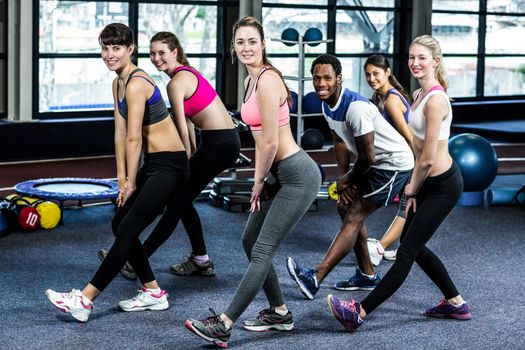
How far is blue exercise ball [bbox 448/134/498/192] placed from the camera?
301 inches

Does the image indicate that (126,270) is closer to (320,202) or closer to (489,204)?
(320,202)

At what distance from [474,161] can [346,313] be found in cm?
363

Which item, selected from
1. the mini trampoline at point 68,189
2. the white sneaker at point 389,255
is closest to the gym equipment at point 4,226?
the mini trampoline at point 68,189

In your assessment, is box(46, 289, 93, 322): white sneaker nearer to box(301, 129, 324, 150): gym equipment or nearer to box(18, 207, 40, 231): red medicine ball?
box(18, 207, 40, 231): red medicine ball

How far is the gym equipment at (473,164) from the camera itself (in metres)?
7.66

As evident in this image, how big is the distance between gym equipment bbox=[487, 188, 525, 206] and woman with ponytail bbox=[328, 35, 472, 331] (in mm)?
3589

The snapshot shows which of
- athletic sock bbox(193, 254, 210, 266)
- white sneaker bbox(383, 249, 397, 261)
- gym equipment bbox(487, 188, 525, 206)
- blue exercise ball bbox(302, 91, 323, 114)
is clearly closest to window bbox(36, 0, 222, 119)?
blue exercise ball bbox(302, 91, 323, 114)

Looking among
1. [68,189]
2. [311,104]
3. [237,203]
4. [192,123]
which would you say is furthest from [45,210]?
[311,104]

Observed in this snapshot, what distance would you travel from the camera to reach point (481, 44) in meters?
14.3

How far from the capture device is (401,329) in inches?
179

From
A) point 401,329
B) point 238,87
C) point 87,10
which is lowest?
point 401,329

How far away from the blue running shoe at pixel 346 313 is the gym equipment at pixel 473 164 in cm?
344

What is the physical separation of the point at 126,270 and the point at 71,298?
0.85 m

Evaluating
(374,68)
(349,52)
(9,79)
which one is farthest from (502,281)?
(349,52)
